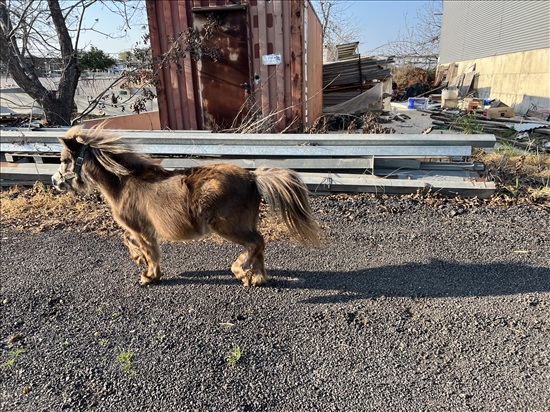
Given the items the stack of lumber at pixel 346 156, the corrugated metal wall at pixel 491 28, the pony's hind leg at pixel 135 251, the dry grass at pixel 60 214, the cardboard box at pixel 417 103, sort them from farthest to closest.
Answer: the cardboard box at pixel 417 103
the corrugated metal wall at pixel 491 28
the stack of lumber at pixel 346 156
the dry grass at pixel 60 214
the pony's hind leg at pixel 135 251

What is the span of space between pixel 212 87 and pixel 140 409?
6.86 metres

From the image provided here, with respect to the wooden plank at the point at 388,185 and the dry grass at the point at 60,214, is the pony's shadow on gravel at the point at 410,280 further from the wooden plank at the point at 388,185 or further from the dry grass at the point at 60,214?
the wooden plank at the point at 388,185

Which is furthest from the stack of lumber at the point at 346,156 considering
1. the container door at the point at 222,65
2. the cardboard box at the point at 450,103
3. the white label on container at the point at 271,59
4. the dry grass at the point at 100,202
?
the cardboard box at the point at 450,103

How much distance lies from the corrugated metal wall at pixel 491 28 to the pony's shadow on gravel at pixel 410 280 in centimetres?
1375

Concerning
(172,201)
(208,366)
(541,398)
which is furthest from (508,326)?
(172,201)

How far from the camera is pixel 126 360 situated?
253cm

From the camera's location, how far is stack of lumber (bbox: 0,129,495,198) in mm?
4977

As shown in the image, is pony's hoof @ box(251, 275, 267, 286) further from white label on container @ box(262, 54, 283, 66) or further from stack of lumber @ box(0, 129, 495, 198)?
white label on container @ box(262, 54, 283, 66)

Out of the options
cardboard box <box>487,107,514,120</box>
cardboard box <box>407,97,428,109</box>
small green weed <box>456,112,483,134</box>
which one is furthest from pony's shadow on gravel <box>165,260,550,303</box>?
cardboard box <box>407,97,428,109</box>

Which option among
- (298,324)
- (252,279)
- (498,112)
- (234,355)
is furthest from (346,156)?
(498,112)

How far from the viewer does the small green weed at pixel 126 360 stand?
2.46m

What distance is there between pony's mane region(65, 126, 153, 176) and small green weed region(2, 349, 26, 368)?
1.58 metres

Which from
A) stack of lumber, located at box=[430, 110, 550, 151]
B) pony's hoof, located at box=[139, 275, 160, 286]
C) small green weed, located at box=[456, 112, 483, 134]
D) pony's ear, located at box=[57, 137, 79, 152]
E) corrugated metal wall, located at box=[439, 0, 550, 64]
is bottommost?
pony's hoof, located at box=[139, 275, 160, 286]

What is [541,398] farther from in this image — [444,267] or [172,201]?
[172,201]
